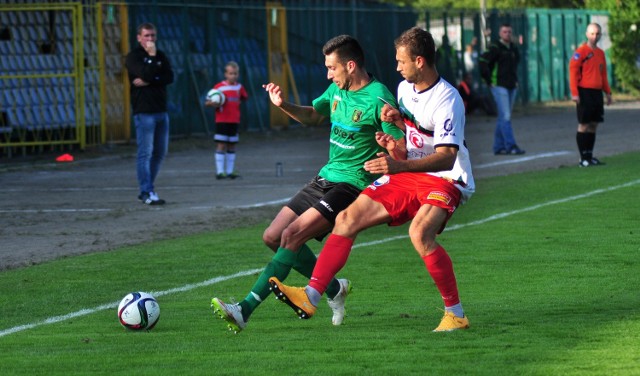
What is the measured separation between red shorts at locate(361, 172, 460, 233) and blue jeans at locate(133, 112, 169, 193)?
354 inches

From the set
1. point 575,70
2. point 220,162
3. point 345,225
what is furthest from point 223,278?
point 575,70

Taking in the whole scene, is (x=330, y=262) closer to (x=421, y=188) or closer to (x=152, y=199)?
(x=421, y=188)

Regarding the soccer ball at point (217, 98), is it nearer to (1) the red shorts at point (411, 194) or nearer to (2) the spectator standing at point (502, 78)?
(2) the spectator standing at point (502, 78)

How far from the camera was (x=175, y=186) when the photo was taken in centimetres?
1980

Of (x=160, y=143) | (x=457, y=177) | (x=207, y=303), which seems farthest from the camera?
(x=160, y=143)

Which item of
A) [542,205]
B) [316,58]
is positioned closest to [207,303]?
[542,205]

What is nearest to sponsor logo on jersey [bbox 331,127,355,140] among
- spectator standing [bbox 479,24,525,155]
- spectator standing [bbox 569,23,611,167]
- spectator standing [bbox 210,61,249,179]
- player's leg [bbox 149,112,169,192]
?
player's leg [bbox 149,112,169,192]

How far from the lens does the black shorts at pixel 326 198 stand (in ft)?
27.6

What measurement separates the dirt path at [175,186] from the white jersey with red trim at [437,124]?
5183 mm

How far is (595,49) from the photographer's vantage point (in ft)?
68.0

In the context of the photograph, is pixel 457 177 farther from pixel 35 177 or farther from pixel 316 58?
pixel 316 58

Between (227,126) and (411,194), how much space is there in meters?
13.1

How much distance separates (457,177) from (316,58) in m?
25.9

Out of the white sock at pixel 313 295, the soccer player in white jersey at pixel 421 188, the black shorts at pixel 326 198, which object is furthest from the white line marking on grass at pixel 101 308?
the white sock at pixel 313 295
